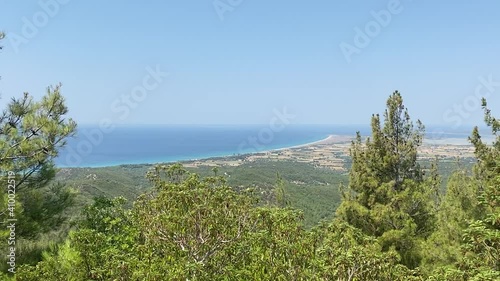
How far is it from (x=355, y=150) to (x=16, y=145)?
9.50 m

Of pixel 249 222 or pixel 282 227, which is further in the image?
pixel 249 222

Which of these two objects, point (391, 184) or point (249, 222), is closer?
point (249, 222)

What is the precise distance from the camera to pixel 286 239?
438 cm

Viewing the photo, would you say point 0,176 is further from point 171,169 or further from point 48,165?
point 171,169

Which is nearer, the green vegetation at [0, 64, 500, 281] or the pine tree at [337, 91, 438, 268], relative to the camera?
the green vegetation at [0, 64, 500, 281]

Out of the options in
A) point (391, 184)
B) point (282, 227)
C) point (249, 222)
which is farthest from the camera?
point (391, 184)

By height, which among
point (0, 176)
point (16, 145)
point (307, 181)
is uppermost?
point (16, 145)

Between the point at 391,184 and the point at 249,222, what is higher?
the point at 249,222

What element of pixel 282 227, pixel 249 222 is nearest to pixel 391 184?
pixel 249 222

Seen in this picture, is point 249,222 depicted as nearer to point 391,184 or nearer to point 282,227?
point 282,227

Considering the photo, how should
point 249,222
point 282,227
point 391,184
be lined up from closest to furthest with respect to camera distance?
point 282,227 → point 249,222 → point 391,184

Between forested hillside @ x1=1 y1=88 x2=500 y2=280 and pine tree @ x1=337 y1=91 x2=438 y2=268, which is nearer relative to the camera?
forested hillside @ x1=1 y1=88 x2=500 y2=280

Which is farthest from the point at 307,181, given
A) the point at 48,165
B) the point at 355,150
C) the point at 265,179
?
the point at 48,165

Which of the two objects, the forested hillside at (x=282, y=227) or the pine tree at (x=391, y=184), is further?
the pine tree at (x=391, y=184)
